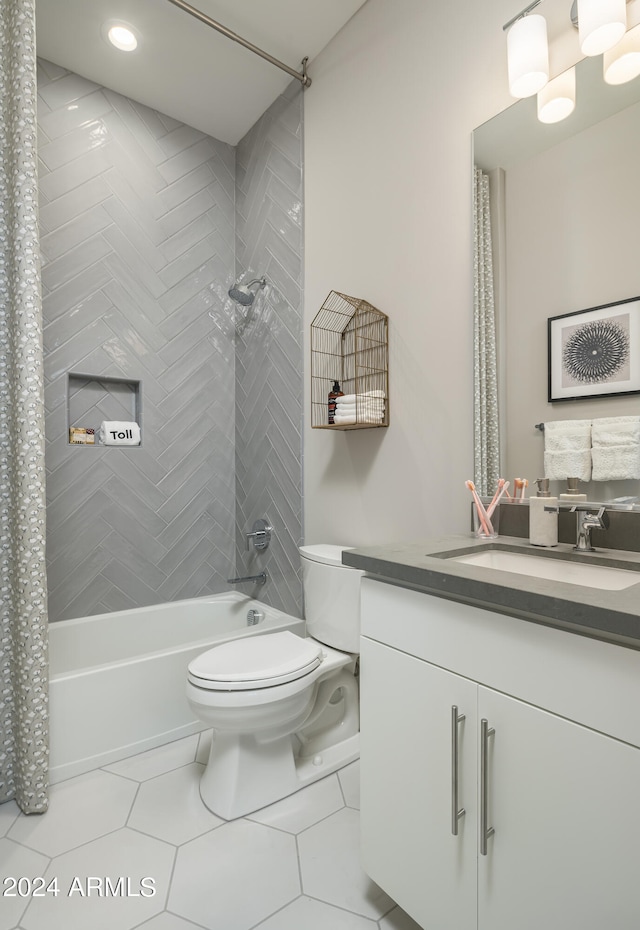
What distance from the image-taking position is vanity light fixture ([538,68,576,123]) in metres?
1.26

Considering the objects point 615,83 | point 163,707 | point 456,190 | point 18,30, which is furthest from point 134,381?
point 615,83

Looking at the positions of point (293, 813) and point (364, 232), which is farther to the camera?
point (364, 232)

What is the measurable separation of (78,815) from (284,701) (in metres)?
0.73

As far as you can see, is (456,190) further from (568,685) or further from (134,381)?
(134,381)

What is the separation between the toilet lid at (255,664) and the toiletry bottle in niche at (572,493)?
36.4 inches

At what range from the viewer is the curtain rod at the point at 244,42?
1.90 meters

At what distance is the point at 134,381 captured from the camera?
97.7 inches

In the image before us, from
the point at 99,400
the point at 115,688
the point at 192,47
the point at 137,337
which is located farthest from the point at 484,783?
the point at 192,47

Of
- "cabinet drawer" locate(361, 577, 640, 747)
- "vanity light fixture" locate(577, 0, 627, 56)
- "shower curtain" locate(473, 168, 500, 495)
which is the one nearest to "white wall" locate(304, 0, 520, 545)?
"shower curtain" locate(473, 168, 500, 495)

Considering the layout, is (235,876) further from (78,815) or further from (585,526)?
(585,526)

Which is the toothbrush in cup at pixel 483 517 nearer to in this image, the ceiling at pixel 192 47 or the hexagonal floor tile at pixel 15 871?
the hexagonal floor tile at pixel 15 871

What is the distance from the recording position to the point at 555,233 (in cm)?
131

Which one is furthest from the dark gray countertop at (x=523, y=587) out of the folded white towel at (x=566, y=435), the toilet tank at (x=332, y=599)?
the toilet tank at (x=332, y=599)

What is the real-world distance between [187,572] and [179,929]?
1668mm
